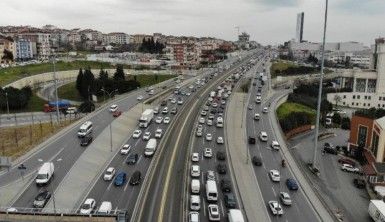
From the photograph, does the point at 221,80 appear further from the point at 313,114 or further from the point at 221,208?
the point at 221,208

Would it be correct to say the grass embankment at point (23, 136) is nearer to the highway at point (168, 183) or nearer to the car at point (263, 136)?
the highway at point (168, 183)

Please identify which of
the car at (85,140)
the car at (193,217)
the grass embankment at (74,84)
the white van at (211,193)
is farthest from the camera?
the grass embankment at (74,84)

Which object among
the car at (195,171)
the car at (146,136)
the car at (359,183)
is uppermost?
the car at (146,136)

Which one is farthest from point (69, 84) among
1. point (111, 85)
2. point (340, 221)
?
point (340, 221)

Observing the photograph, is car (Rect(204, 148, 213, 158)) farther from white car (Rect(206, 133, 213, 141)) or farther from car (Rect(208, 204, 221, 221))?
Result: car (Rect(208, 204, 221, 221))

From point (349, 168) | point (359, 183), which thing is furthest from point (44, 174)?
point (349, 168)

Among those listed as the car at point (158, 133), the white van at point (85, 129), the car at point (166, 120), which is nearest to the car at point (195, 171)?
the car at point (158, 133)
